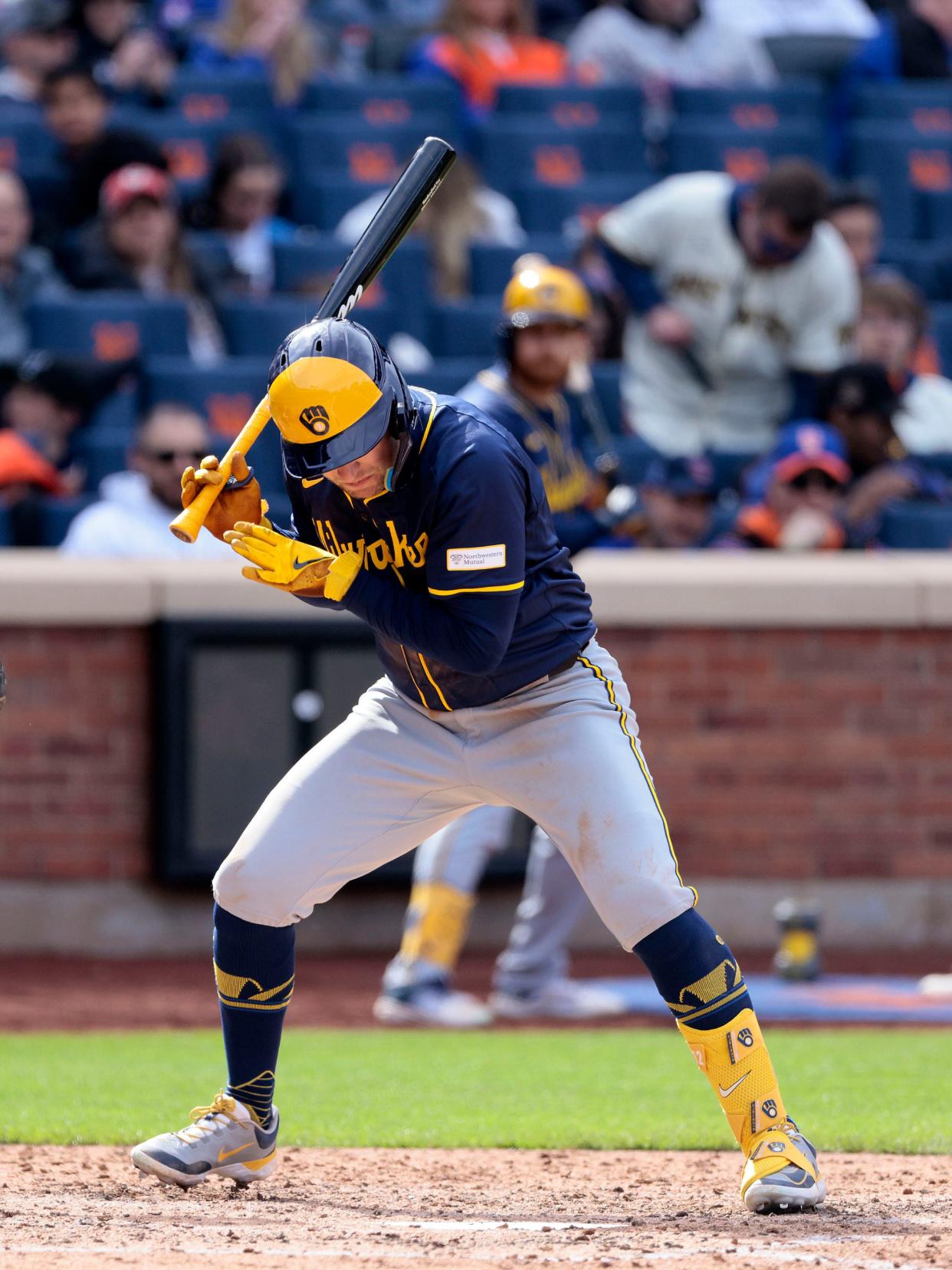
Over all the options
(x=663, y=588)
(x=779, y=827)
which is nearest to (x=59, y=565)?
(x=663, y=588)

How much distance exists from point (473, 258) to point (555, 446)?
3601 mm

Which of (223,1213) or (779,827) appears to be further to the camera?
(779,827)

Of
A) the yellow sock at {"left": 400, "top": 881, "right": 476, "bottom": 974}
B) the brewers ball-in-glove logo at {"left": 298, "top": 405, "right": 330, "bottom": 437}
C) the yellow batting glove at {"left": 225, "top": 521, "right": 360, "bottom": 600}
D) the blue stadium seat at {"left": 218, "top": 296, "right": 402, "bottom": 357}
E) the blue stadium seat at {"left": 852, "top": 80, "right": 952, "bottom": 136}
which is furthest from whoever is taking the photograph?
the blue stadium seat at {"left": 852, "top": 80, "right": 952, "bottom": 136}

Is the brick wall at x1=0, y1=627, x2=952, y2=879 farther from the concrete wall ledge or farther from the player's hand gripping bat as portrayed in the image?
the player's hand gripping bat

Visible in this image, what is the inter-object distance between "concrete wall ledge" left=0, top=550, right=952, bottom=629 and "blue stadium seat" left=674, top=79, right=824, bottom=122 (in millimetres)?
3864

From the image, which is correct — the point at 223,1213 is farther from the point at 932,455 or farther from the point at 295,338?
the point at 932,455

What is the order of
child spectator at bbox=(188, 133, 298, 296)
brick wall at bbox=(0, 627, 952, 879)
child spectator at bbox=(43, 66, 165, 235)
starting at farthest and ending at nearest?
child spectator at bbox=(188, 133, 298, 296)
child spectator at bbox=(43, 66, 165, 235)
brick wall at bbox=(0, 627, 952, 879)

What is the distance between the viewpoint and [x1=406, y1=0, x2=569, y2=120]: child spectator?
10836mm

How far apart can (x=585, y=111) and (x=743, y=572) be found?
3920mm

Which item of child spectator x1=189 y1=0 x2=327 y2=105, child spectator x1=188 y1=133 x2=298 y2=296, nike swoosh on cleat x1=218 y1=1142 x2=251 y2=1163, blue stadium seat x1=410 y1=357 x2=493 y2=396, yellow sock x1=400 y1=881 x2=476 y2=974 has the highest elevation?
child spectator x1=189 y1=0 x2=327 y2=105

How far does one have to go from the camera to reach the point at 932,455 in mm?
→ 9273

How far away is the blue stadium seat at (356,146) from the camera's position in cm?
1027

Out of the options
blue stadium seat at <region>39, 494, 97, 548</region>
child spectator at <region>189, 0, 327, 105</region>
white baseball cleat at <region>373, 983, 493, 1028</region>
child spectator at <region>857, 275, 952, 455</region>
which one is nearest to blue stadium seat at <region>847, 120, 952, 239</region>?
child spectator at <region>857, 275, 952, 455</region>

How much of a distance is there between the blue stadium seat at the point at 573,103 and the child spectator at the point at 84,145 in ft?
6.85
